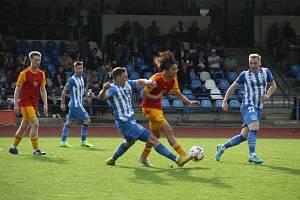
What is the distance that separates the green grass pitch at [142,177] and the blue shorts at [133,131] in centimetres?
53

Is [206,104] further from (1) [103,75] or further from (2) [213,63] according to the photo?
(1) [103,75]

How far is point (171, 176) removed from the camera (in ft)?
31.8

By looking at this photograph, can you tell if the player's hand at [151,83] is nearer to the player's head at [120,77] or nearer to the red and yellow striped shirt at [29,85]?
the player's head at [120,77]

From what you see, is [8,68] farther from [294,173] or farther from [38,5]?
[294,173]

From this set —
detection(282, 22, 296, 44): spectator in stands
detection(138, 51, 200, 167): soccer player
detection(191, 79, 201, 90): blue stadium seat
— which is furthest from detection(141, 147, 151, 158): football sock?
detection(282, 22, 296, 44): spectator in stands

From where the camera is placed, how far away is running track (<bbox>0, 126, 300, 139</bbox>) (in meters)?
19.8

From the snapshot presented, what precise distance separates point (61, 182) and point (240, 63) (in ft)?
70.8

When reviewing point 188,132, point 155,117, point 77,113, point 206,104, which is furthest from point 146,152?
point 206,104

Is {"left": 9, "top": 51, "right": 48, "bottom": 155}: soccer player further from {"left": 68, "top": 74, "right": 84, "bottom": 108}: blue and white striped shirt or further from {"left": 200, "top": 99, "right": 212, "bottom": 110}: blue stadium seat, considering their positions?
{"left": 200, "top": 99, "right": 212, "bottom": 110}: blue stadium seat

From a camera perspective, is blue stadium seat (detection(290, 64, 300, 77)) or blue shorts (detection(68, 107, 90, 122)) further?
blue stadium seat (detection(290, 64, 300, 77))

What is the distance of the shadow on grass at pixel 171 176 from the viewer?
909 centimetres

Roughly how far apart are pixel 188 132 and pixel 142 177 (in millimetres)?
11717

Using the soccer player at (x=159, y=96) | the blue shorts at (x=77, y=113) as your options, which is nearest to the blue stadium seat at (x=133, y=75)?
the blue shorts at (x=77, y=113)

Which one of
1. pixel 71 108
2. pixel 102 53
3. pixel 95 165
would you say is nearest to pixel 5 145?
pixel 71 108
